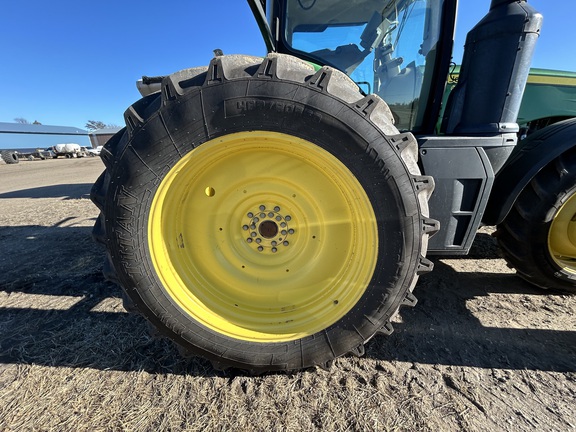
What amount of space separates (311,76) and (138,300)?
1.30 metres

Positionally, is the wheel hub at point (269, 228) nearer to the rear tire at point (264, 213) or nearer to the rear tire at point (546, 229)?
the rear tire at point (264, 213)

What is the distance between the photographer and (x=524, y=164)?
1722 millimetres

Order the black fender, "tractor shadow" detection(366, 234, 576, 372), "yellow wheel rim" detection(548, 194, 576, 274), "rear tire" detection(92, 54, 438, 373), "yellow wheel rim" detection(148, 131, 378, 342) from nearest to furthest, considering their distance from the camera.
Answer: "rear tire" detection(92, 54, 438, 373) → "yellow wheel rim" detection(148, 131, 378, 342) → "tractor shadow" detection(366, 234, 576, 372) → the black fender → "yellow wheel rim" detection(548, 194, 576, 274)

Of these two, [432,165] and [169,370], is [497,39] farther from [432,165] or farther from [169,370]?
[169,370]

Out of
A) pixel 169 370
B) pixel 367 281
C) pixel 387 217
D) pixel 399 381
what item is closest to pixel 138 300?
pixel 169 370

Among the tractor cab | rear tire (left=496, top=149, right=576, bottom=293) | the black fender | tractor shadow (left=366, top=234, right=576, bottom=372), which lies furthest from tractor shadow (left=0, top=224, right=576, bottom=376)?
the tractor cab

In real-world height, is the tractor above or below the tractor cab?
below

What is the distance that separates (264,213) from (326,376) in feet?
2.97

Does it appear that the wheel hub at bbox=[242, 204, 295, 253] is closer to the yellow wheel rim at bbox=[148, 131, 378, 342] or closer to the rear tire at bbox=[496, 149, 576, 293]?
the yellow wheel rim at bbox=[148, 131, 378, 342]

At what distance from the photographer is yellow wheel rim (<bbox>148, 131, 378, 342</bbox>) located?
1.36m

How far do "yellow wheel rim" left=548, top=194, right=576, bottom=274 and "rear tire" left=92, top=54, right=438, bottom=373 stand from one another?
1.30 m

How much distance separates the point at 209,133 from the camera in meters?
1.21

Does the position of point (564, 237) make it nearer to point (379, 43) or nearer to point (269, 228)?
point (379, 43)

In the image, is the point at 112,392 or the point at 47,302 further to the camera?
the point at 47,302
